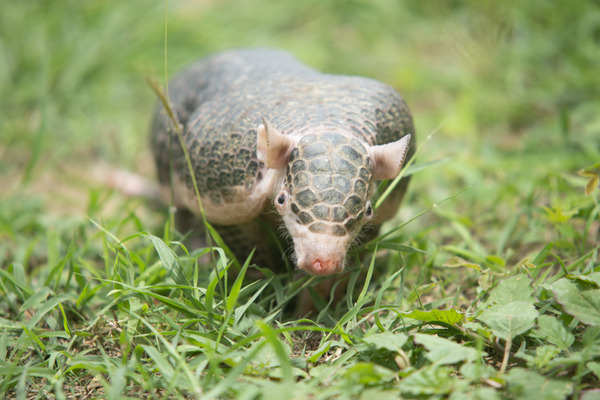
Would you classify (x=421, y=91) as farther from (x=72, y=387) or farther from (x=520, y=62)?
(x=72, y=387)

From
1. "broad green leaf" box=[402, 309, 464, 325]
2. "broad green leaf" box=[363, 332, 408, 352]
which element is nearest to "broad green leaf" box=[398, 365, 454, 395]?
"broad green leaf" box=[363, 332, 408, 352]

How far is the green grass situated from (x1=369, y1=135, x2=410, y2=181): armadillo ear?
0.26m

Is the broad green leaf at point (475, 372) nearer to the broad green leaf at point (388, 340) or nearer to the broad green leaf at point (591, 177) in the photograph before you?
the broad green leaf at point (388, 340)

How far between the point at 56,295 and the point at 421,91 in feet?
14.2

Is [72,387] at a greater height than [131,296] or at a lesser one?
lesser

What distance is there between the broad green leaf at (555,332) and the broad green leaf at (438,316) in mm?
299

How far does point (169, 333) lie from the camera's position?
231 cm

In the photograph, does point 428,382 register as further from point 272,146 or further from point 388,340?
point 272,146

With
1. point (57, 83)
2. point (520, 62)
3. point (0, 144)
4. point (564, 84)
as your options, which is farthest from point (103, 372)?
point (520, 62)

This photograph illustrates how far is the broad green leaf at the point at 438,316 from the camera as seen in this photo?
2264 millimetres

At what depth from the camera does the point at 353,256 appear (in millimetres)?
2811

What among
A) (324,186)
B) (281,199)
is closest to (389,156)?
(324,186)

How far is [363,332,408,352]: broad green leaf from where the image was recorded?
7.03 feet

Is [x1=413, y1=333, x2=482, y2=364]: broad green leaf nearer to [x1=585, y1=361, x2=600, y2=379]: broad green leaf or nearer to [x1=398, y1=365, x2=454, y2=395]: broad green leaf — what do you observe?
[x1=398, y1=365, x2=454, y2=395]: broad green leaf
